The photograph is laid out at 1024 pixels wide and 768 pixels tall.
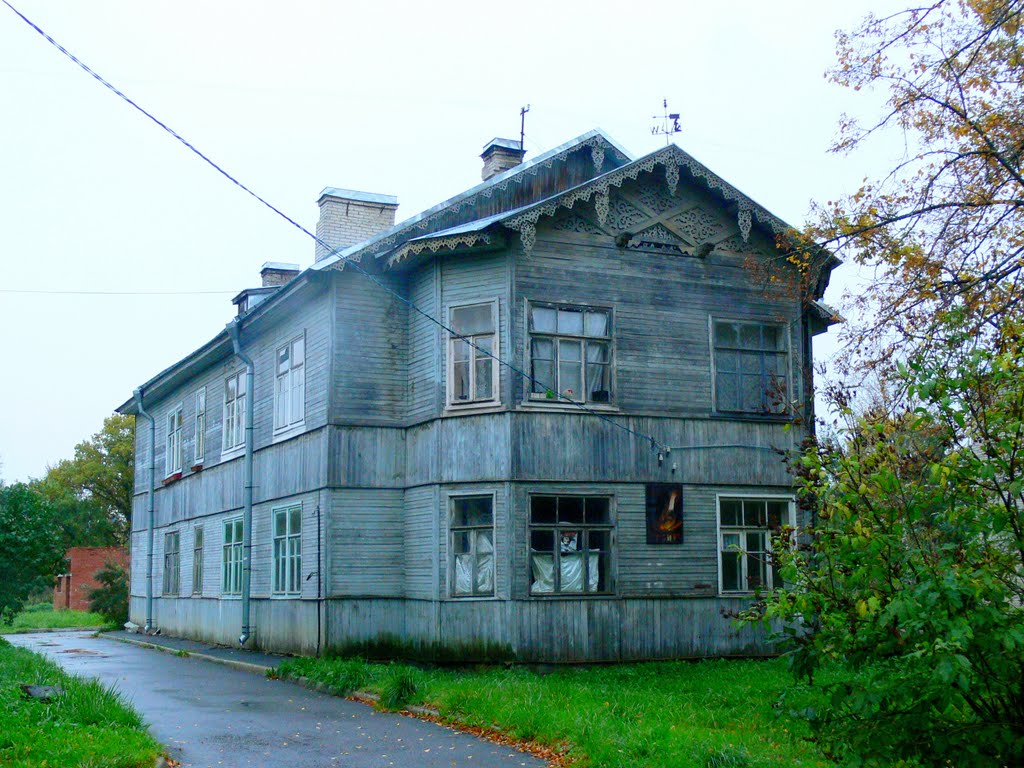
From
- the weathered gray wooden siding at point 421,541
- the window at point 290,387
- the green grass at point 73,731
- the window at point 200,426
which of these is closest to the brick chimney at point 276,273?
the window at point 200,426

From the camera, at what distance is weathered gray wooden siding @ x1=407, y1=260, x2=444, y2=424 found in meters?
19.7

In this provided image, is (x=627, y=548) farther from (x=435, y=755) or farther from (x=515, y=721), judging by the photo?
(x=435, y=755)

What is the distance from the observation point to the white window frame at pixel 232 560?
85.6 feet

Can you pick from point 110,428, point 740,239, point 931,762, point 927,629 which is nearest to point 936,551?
point 927,629

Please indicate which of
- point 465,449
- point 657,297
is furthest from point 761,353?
point 465,449

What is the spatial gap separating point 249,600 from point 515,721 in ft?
45.6

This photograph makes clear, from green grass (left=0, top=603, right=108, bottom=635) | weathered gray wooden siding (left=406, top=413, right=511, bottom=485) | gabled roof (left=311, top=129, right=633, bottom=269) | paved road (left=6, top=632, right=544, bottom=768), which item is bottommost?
green grass (left=0, top=603, right=108, bottom=635)

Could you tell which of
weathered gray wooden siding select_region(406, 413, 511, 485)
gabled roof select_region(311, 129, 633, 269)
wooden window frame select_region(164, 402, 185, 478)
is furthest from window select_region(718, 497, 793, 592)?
Answer: wooden window frame select_region(164, 402, 185, 478)

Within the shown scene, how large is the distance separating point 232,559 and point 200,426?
17.5 ft

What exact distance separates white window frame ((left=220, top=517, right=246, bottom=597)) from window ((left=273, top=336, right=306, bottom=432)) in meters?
3.19

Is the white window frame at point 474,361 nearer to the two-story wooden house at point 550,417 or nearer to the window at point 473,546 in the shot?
the two-story wooden house at point 550,417

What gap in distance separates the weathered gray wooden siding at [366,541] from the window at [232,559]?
252 inches

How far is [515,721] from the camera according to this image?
39.7ft

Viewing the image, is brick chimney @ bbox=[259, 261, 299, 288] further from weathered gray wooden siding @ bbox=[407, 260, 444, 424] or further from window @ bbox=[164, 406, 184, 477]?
weathered gray wooden siding @ bbox=[407, 260, 444, 424]
